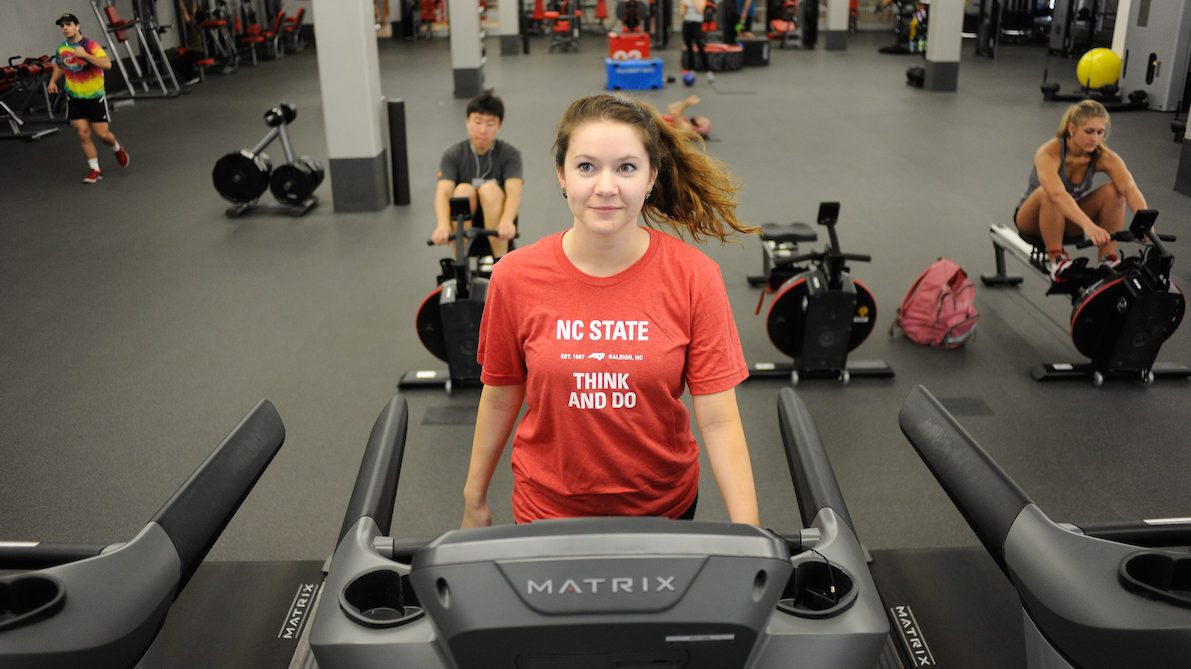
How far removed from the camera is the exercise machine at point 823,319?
430 cm

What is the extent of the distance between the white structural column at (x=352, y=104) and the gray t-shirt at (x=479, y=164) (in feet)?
8.43

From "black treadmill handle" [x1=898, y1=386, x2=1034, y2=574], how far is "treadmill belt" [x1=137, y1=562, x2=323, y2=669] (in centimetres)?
161

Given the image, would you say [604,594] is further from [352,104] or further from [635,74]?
[635,74]

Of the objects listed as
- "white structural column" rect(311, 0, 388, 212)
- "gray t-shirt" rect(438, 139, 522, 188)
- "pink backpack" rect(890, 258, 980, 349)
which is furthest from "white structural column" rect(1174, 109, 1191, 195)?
"white structural column" rect(311, 0, 388, 212)

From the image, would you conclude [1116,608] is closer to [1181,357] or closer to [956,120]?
[1181,357]

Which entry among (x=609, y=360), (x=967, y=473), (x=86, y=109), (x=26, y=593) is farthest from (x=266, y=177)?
(x=967, y=473)

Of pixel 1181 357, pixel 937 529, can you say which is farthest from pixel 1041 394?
pixel 937 529

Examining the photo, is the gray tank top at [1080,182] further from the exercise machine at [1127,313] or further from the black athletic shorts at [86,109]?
the black athletic shorts at [86,109]

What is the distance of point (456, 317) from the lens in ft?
13.6

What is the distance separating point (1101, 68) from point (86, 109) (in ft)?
37.4

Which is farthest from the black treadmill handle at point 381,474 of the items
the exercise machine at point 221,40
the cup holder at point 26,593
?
the exercise machine at point 221,40

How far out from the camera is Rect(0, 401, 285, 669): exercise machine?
116 centimetres

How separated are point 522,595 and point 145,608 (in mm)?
721

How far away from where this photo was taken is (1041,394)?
4332mm
